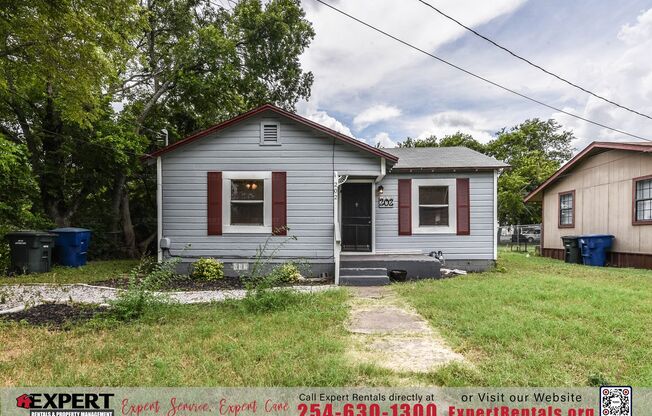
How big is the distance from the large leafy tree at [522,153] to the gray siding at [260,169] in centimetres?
1553

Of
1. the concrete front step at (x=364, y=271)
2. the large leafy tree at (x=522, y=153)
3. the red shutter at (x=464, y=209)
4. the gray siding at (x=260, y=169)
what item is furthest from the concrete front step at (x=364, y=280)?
the large leafy tree at (x=522, y=153)

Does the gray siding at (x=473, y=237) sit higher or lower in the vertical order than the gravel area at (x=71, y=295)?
higher

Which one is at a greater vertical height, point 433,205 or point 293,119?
point 293,119

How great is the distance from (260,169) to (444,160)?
17.1 feet

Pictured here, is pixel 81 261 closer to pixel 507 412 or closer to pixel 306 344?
pixel 306 344

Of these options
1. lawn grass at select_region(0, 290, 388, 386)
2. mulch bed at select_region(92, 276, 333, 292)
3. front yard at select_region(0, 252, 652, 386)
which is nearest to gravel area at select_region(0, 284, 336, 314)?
mulch bed at select_region(92, 276, 333, 292)

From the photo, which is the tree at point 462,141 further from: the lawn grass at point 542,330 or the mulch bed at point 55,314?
the mulch bed at point 55,314

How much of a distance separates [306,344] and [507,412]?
1.81 m

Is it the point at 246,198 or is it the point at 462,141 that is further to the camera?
the point at 462,141

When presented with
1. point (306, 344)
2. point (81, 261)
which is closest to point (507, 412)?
point (306, 344)

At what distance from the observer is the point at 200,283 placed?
25.3ft

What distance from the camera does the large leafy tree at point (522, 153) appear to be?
21750 mm

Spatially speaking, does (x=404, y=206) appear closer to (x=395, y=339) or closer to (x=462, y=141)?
(x=395, y=339)

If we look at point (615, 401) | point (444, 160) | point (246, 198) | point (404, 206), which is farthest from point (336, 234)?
point (615, 401)
